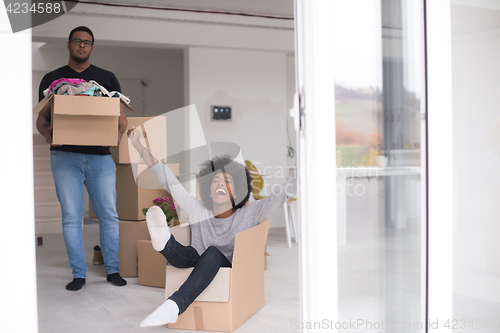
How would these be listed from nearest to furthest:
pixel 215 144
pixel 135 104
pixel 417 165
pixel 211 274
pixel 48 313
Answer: pixel 417 165, pixel 211 274, pixel 48 313, pixel 215 144, pixel 135 104

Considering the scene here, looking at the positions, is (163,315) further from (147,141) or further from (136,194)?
(147,141)

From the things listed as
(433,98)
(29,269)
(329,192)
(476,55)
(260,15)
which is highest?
(260,15)

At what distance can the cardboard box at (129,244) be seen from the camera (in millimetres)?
2850

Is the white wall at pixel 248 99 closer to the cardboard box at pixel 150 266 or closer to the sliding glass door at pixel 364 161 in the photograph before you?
the cardboard box at pixel 150 266

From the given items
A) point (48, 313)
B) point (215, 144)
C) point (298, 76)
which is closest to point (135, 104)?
point (215, 144)

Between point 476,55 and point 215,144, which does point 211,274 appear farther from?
point 215,144

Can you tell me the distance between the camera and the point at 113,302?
7.63 feet

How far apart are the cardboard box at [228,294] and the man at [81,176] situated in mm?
871

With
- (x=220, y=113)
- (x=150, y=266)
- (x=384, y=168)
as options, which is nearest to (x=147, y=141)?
(x=150, y=266)

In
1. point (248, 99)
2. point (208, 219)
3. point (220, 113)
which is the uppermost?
point (248, 99)

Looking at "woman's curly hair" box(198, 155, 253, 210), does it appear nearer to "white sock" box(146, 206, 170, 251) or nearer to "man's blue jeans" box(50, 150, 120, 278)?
"white sock" box(146, 206, 170, 251)

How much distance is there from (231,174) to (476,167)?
118 cm

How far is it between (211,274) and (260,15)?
3551mm

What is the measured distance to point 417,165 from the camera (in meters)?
1.40
